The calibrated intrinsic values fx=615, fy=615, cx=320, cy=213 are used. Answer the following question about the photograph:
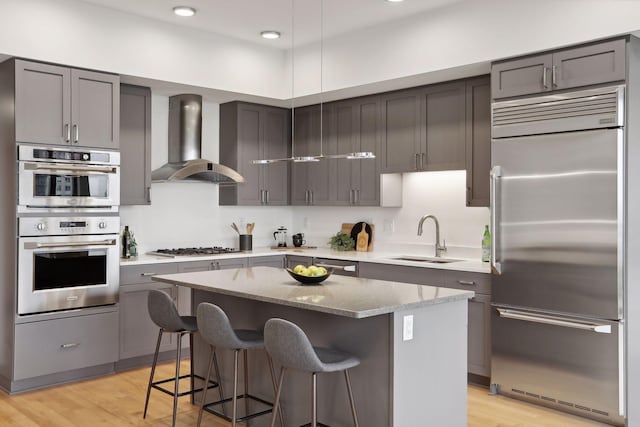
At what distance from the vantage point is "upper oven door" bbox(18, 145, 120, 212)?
14.6ft

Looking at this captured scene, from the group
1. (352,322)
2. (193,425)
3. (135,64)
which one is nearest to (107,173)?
(135,64)

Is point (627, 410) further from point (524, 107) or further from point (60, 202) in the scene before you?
point (60, 202)

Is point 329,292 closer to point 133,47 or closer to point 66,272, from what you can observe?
point 66,272

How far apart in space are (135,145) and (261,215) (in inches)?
70.4

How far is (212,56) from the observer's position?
5.56 meters

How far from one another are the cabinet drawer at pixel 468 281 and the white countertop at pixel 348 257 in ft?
0.14

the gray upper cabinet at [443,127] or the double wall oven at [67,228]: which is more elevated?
the gray upper cabinet at [443,127]

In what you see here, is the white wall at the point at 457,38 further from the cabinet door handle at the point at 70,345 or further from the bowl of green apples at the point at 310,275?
the cabinet door handle at the point at 70,345

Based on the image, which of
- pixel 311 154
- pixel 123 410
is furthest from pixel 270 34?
pixel 123 410

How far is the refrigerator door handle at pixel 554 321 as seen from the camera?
3.85m

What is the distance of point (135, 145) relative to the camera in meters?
5.39

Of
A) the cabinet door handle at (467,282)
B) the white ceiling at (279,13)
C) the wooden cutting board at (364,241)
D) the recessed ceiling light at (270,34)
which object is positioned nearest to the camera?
the cabinet door handle at (467,282)

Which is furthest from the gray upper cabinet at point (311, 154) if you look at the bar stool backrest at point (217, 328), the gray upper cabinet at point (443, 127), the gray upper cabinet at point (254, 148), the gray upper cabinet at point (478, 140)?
the bar stool backrest at point (217, 328)

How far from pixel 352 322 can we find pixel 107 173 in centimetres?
265
